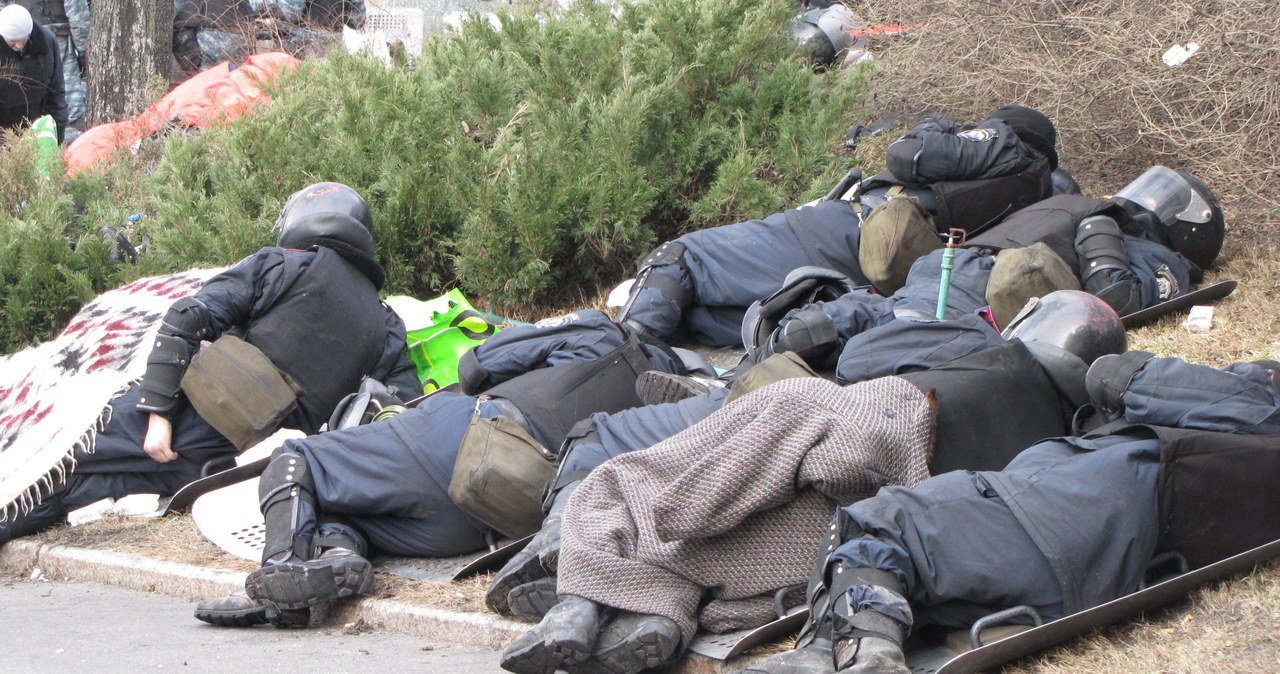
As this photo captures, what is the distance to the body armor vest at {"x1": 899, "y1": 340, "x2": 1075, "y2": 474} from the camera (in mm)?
3090

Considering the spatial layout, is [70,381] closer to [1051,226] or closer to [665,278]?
[665,278]

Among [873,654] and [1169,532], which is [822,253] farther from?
[873,654]

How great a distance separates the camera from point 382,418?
4.16 m

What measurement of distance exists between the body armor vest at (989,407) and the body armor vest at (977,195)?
220 cm

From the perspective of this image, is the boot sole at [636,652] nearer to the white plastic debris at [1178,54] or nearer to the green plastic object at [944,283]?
the green plastic object at [944,283]

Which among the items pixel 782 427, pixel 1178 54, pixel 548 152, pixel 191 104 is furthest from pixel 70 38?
pixel 782 427

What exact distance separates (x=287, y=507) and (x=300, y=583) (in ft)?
1.01

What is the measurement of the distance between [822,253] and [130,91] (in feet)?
23.8

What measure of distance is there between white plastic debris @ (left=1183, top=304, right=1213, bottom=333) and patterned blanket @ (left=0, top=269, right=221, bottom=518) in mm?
4288

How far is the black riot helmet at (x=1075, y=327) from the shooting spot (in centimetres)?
341

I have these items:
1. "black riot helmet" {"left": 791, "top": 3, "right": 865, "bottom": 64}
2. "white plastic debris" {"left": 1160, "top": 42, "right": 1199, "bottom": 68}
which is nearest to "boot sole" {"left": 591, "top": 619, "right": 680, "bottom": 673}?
"white plastic debris" {"left": 1160, "top": 42, "right": 1199, "bottom": 68}

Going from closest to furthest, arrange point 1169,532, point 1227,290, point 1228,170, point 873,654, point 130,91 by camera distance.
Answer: point 873,654, point 1169,532, point 1227,290, point 1228,170, point 130,91

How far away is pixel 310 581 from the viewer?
3344 mm

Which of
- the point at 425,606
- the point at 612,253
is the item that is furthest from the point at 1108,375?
the point at 612,253
